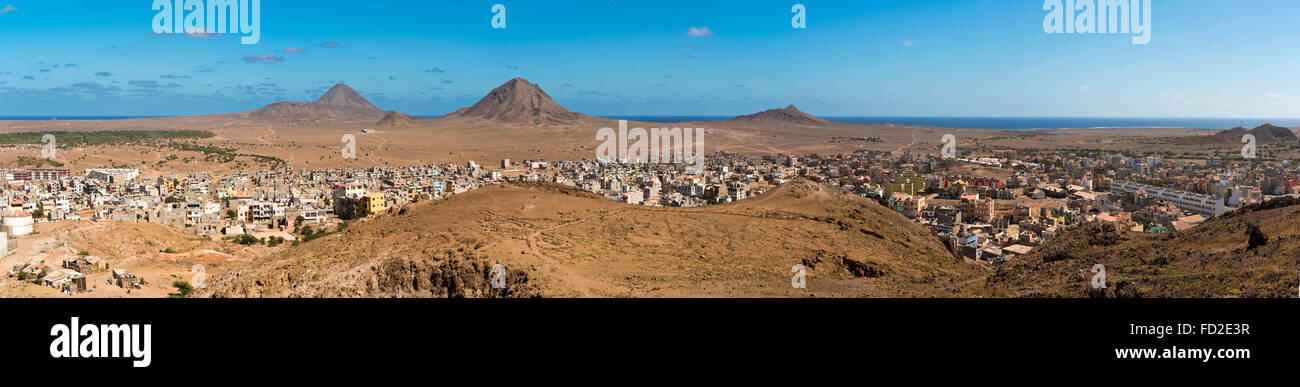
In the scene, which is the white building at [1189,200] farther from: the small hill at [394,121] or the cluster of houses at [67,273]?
the small hill at [394,121]

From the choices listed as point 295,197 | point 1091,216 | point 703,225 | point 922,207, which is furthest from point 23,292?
point 1091,216

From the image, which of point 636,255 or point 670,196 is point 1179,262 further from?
point 670,196

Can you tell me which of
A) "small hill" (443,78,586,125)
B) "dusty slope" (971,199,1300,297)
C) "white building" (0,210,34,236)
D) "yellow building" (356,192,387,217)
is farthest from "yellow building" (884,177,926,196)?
"small hill" (443,78,586,125)

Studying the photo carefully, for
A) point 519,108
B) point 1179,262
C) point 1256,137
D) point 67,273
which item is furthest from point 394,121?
point 1179,262

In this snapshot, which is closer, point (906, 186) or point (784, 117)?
point (906, 186)

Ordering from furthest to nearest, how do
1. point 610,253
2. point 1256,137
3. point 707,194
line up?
point 1256,137, point 707,194, point 610,253

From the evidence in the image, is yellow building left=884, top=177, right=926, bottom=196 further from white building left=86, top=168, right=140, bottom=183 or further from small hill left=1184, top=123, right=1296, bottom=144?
small hill left=1184, top=123, right=1296, bottom=144
